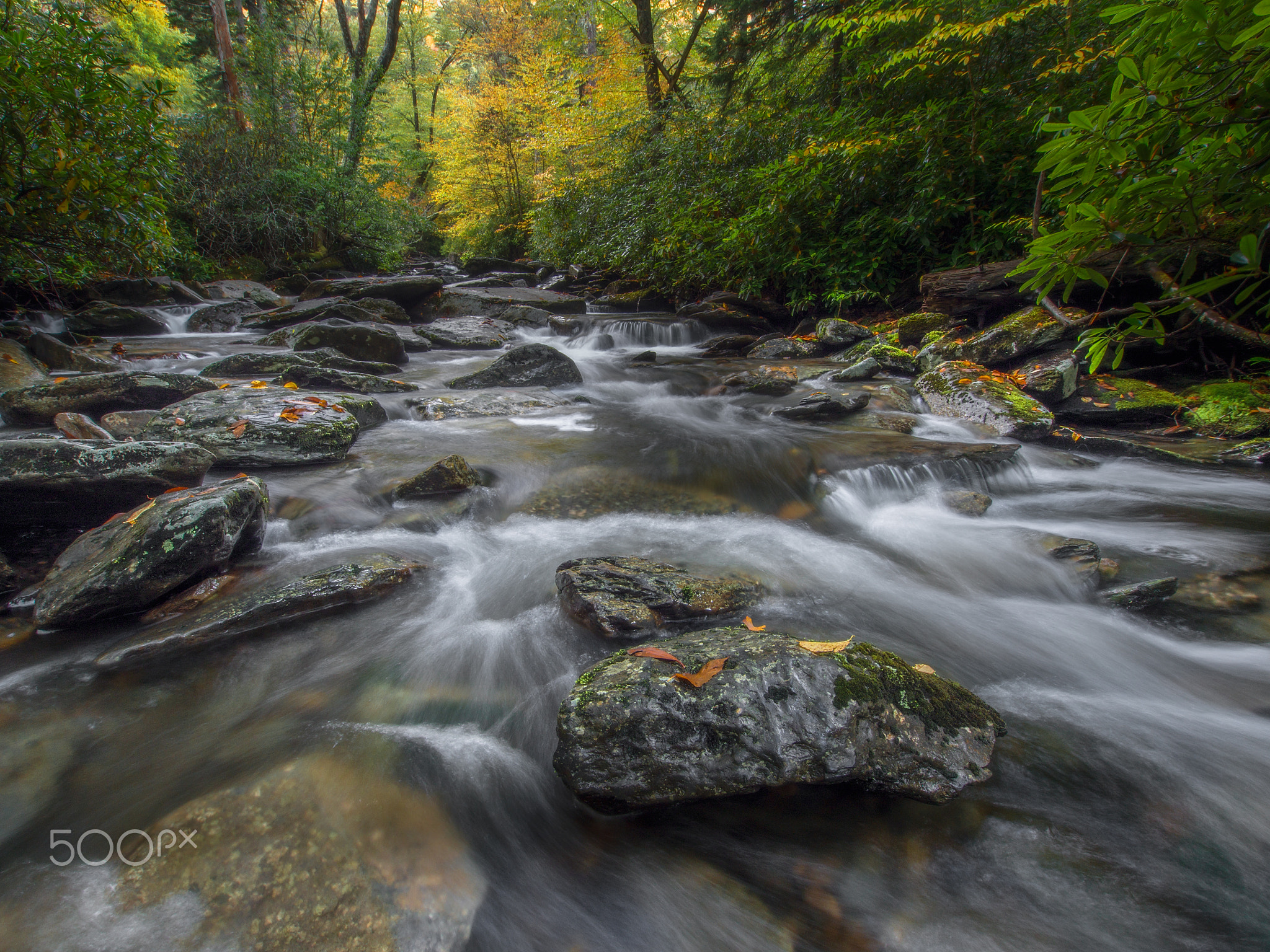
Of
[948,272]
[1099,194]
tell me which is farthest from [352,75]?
[1099,194]

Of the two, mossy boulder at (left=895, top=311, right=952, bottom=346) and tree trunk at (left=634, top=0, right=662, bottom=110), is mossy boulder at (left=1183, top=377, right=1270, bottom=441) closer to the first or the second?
mossy boulder at (left=895, top=311, right=952, bottom=346)

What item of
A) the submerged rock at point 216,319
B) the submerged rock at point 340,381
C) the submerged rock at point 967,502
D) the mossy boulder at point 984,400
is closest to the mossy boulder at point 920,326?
the mossy boulder at point 984,400

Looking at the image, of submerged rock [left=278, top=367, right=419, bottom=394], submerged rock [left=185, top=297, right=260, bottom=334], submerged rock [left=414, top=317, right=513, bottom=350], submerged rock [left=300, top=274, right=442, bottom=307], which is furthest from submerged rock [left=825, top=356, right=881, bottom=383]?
submerged rock [left=185, top=297, right=260, bottom=334]

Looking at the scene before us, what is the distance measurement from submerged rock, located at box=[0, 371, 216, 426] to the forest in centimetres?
183

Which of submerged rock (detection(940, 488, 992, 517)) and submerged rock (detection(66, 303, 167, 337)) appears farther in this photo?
submerged rock (detection(66, 303, 167, 337))

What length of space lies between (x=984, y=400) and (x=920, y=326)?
2553 millimetres

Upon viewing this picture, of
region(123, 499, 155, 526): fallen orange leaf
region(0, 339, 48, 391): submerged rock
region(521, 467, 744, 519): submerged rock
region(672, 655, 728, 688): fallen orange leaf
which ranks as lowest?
region(521, 467, 744, 519): submerged rock

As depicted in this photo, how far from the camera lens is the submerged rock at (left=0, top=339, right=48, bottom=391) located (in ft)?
17.7

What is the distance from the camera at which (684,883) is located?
5.55 ft

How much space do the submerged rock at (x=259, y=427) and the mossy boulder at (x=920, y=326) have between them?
7250 mm

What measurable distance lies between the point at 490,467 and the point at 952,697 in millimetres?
3607

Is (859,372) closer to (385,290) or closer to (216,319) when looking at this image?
(385,290)

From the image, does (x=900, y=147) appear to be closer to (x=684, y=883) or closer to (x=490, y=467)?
(x=490, y=467)

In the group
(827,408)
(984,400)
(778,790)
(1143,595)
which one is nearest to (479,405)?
(827,408)
